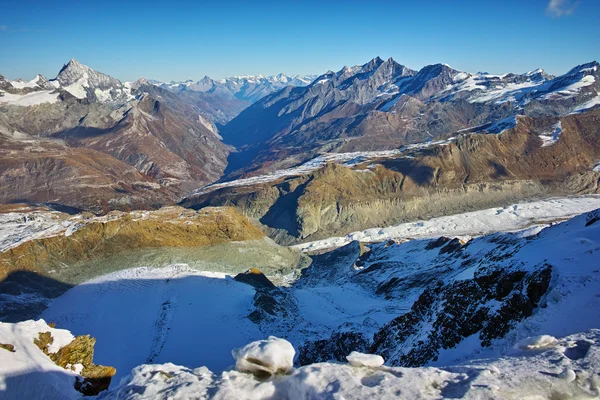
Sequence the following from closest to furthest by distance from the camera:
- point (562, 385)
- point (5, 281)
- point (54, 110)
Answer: point (562, 385) < point (5, 281) < point (54, 110)

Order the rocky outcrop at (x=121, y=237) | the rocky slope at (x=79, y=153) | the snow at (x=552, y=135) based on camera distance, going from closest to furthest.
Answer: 1. the rocky outcrop at (x=121, y=237)
2. the snow at (x=552, y=135)
3. the rocky slope at (x=79, y=153)

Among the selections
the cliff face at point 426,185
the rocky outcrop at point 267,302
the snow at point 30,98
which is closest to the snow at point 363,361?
the rocky outcrop at point 267,302

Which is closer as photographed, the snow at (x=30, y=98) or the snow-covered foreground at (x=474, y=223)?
the snow-covered foreground at (x=474, y=223)

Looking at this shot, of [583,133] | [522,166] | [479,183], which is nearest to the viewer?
[479,183]

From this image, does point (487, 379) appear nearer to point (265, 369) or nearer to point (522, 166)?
point (265, 369)

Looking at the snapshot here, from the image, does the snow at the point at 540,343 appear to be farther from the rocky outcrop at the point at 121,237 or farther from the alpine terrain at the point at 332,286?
the rocky outcrop at the point at 121,237

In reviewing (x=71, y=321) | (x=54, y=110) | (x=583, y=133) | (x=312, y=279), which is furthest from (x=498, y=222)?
(x=54, y=110)

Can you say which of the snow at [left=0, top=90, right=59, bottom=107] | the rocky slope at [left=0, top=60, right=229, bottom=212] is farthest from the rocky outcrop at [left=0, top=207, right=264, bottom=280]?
the snow at [left=0, top=90, right=59, bottom=107]
